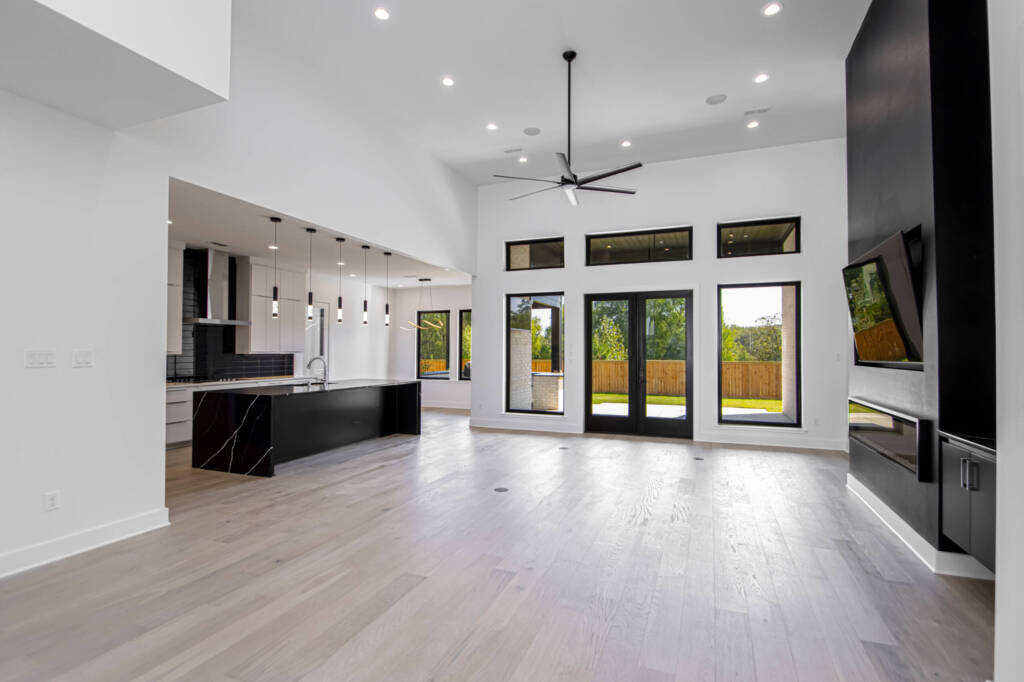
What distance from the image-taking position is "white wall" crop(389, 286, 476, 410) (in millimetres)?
11086

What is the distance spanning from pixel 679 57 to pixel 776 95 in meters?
1.49

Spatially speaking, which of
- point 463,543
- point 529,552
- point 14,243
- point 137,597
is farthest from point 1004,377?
point 14,243

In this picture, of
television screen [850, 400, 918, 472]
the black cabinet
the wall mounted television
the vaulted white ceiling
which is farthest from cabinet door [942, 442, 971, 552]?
the vaulted white ceiling

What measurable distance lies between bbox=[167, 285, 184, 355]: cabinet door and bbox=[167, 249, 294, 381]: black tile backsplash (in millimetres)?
186

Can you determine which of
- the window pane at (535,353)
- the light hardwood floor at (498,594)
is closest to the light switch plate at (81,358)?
the light hardwood floor at (498,594)

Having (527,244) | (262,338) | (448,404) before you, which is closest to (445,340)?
(448,404)

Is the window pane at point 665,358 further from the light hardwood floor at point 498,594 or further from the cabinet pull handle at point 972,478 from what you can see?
the cabinet pull handle at point 972,478

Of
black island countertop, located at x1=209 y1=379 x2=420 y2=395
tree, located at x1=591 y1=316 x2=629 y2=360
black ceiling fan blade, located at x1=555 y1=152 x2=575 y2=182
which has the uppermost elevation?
black ceiling fan blade, located at x1=555 y1=152 x2=575 y2=182

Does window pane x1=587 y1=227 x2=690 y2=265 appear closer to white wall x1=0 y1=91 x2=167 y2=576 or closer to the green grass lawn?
the green grass lawn

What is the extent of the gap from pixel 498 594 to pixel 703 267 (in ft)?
19.4

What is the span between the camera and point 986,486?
2.47 m

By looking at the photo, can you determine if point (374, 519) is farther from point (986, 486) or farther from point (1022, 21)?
point (1022, 21)

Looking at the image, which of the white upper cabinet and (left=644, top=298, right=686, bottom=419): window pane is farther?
(left=644, top=298, right=686, bottom=419): window pane

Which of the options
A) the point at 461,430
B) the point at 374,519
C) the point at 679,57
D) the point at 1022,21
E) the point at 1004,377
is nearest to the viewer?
the point at 1022,21
